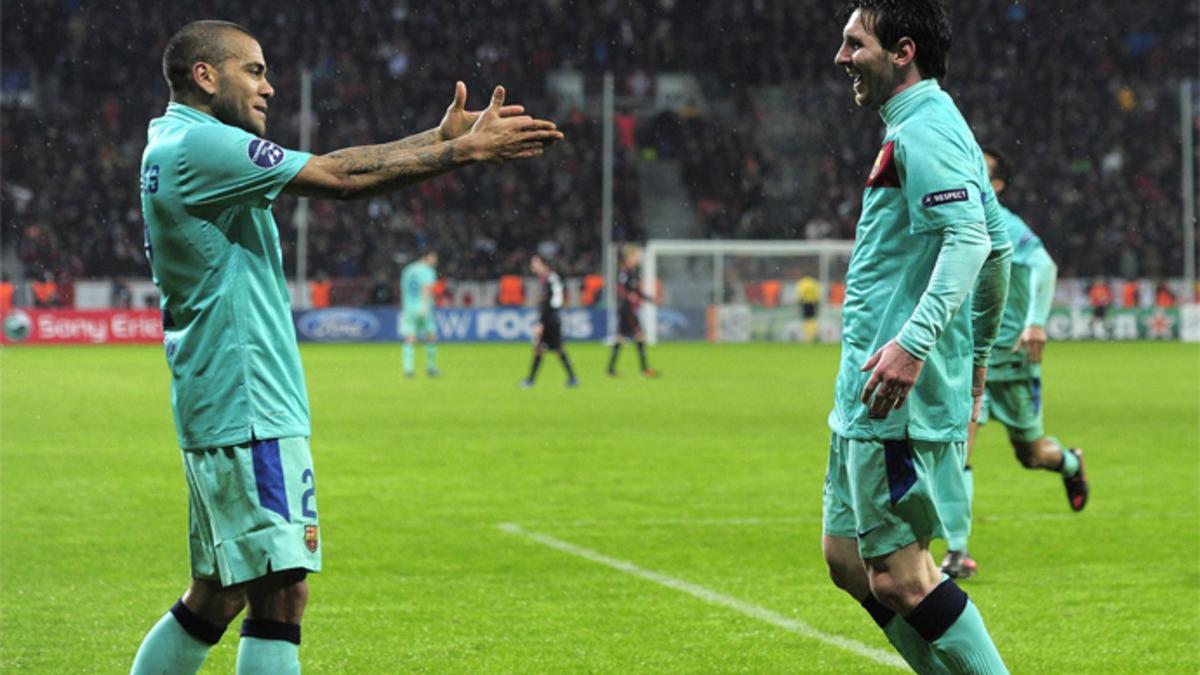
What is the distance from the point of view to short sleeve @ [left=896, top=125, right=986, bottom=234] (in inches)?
180

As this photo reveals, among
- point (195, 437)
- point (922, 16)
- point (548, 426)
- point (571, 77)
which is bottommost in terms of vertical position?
point (548, 426)

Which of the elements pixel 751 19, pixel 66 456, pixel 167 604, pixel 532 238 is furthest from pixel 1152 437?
pixel 751 19

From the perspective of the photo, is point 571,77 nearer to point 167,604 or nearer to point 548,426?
point 548,426

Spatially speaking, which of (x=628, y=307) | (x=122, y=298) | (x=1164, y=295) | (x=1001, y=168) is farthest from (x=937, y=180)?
(x=1164, y=295)

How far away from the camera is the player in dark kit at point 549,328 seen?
24.6m

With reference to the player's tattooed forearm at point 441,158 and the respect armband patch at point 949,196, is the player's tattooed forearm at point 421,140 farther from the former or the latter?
the respect armband patch at point 949,196

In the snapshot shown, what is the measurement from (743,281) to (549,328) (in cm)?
1717

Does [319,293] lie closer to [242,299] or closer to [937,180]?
[242,299]

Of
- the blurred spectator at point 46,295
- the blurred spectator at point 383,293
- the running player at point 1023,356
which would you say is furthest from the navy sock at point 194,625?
the blurred spectator at point 383,293

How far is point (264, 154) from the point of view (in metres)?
4.37

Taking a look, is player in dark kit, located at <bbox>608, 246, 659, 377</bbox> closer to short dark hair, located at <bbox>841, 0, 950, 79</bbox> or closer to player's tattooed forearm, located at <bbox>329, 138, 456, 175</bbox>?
short dark hair, located at <bbox>841, 0, 950, 79</bbox>

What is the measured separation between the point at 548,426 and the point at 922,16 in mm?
13362

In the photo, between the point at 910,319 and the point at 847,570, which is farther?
the point at 847,570

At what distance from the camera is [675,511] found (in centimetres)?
1130
